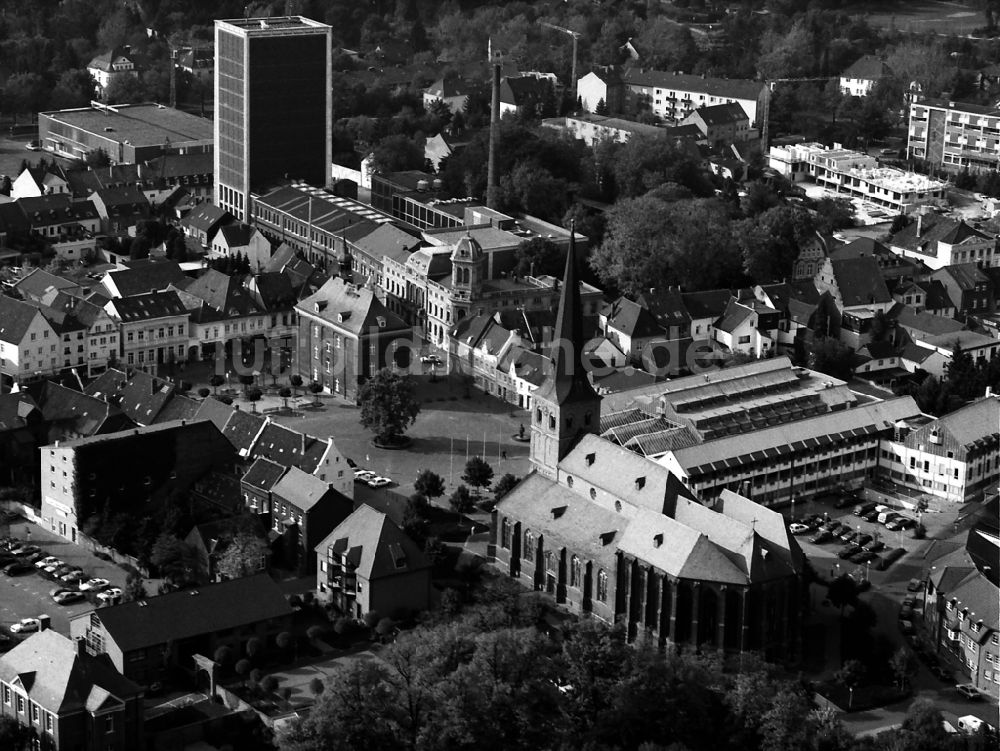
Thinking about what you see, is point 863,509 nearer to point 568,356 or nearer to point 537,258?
point 568,356

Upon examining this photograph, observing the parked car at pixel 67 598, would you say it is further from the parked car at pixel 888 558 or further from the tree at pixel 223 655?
the parked car at pixel 888 558

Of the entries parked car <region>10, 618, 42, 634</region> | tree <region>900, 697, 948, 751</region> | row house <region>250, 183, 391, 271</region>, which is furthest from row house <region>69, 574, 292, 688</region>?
row house <region>250, 183, 391, 271</region>

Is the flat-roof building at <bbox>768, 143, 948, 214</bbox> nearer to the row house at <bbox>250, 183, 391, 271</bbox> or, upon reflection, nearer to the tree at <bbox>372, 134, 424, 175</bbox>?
the tree at <bbox>372, 134, 424, 175</bbox>

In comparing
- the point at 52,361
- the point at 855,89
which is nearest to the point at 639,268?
the point at 52,361

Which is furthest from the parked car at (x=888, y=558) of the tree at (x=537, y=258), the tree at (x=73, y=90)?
the tree at (x=73, y=90)

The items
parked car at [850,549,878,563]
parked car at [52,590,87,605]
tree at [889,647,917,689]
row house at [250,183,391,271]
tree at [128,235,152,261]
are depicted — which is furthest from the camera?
tree at [128,235,152,261]

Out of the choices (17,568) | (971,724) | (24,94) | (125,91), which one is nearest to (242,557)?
(17,568)
